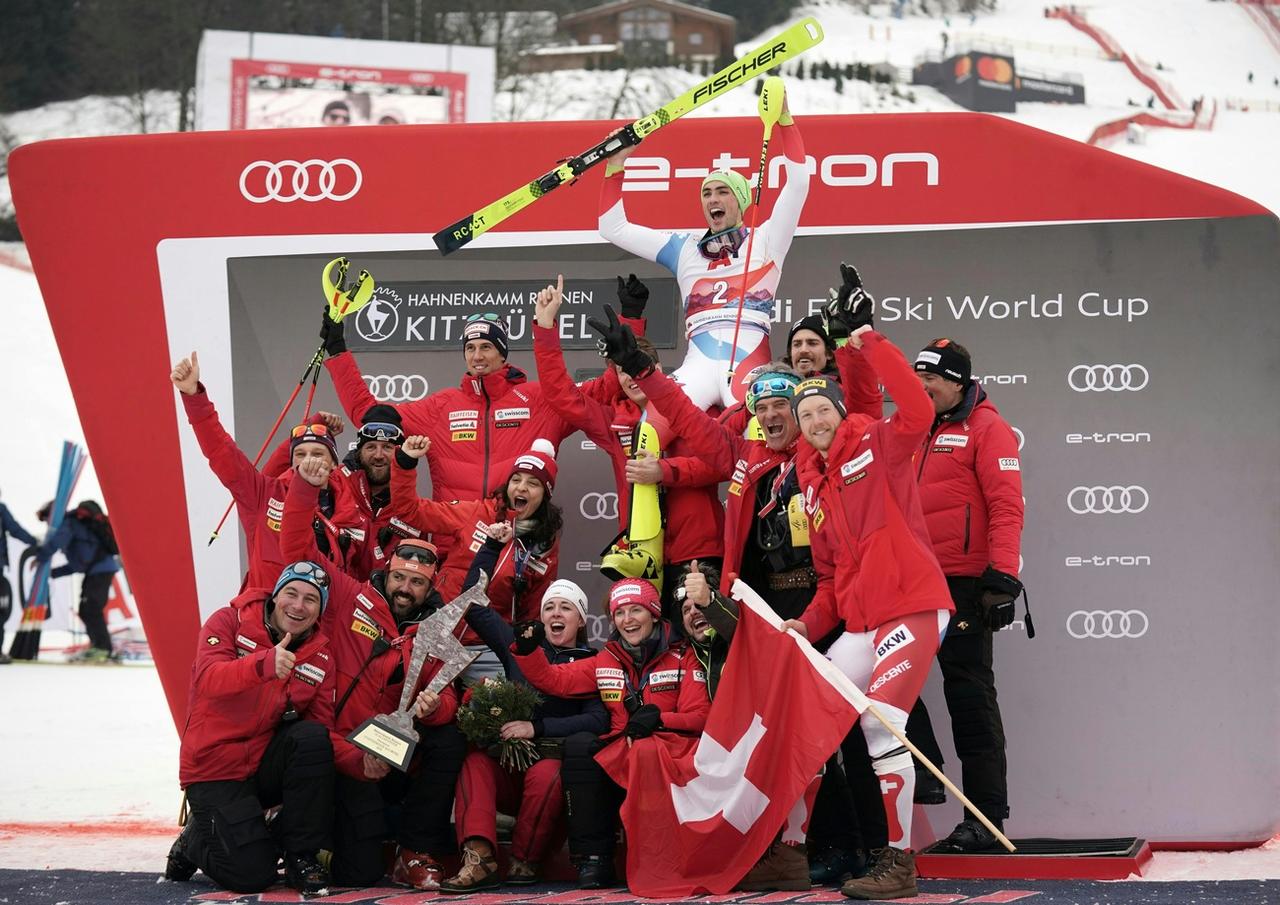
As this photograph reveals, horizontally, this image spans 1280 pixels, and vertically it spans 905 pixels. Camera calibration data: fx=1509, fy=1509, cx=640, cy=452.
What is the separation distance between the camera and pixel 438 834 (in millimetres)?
5320

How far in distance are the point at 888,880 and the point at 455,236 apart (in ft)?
10.6

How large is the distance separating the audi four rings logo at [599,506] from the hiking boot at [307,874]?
2.18m

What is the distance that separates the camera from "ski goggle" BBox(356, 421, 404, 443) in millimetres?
6062

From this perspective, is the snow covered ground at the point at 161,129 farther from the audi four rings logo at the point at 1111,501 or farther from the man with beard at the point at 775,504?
the audi four rings logo at the point at 1111,501

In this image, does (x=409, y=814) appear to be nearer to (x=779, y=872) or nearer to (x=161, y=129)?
(x=779, y=872)

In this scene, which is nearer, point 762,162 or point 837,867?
point 837,867

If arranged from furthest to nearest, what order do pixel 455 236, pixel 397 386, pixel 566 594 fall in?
pixel 397 386 → pixel 455 236 → pixel 566 594

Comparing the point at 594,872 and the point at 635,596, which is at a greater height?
the point at 635,596

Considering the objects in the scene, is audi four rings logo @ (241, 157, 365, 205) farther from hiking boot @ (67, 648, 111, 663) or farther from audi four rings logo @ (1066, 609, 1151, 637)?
hiking boot @ (67, 648, 111, 663)

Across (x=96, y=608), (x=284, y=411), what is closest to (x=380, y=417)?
(x=284, y=411)

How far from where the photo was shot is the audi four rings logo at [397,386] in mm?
6938

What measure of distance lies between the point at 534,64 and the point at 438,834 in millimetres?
32059

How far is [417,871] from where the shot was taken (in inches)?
206

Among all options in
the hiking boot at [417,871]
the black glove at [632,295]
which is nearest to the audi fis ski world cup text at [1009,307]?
the black glove at [632,295]
